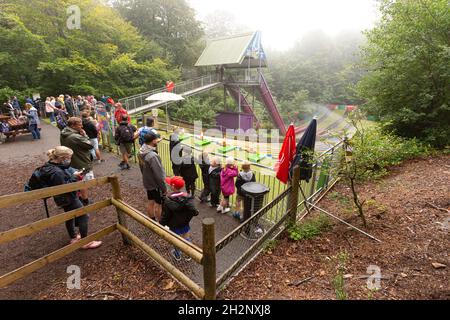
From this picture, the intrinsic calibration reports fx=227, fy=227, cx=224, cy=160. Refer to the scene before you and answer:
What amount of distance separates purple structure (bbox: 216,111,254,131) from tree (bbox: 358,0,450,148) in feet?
Answer: 45.3

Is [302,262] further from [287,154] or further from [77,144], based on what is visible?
[77,144]

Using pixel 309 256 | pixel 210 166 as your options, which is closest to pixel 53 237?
pixel 210 166

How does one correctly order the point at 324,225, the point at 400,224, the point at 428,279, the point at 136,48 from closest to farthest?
the point at 428,279 → the point at 400,224 → the point at 324,225 → the point at 136,48

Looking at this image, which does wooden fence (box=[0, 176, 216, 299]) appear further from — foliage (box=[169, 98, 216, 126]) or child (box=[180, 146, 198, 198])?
foliage (box=[169, 98, 216, 126])

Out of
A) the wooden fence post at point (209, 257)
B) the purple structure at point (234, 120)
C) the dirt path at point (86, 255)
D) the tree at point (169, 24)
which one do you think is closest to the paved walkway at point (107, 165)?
the dirt path at point (86, 255)

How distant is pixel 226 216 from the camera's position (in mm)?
5340

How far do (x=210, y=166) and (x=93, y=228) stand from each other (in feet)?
8.98

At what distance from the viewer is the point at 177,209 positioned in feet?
11.6

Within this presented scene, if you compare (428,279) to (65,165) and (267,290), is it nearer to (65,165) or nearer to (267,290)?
(267,290)

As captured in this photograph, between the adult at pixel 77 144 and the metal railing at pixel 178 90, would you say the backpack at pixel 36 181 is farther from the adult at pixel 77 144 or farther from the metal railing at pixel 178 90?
the metal railing at pixel 178 90

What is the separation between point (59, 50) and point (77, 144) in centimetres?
1742

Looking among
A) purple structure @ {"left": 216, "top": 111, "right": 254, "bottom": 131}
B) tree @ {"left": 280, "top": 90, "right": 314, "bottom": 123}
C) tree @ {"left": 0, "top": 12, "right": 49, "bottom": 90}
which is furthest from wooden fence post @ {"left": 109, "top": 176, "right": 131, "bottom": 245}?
tree @ {"left": 280, "top": 90, "right": 314, "bottom": 123}

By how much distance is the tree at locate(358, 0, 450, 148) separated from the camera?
672cm

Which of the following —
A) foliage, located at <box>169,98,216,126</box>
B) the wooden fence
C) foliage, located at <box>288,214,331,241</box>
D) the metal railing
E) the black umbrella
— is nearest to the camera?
the wooden fence
